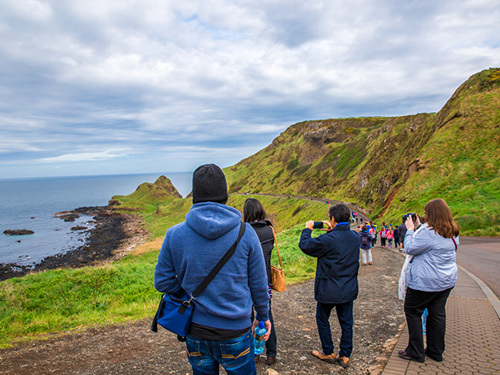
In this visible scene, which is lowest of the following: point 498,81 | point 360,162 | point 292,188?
point 292,188

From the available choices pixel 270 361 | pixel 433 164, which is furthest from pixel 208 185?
pixel 433 164

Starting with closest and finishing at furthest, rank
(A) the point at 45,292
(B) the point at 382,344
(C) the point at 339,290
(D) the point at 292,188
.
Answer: (C) the point at 339,290 < (B) the point at 382,344 < (A) the point at 45,292 < (D) the point at 292,188

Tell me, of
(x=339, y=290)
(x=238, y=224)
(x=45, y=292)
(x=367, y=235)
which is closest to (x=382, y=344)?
(x=339, y=290)

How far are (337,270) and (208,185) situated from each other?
2.82 meters

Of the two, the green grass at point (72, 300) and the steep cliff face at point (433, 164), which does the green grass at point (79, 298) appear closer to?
the green grass at point (72, 300)

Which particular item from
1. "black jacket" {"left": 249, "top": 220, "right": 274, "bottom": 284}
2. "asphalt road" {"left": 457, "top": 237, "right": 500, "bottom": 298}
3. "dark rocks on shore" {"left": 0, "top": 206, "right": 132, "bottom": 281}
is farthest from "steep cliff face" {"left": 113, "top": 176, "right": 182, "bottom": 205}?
"black jacket" {"left": 249, "top": 220, "right": 274, "bottom": 284}

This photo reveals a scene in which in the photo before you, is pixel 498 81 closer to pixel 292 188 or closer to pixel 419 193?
pixel 419 193

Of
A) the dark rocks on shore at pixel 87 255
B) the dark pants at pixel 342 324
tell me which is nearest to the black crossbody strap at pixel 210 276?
the dark pants at pixel 342 324

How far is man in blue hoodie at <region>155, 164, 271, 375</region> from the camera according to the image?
2.70 meters

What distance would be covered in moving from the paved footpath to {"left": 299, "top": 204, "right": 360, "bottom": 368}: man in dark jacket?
94 cm

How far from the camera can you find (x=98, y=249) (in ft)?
169

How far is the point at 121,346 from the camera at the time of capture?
239 inches

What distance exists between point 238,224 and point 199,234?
14.5 inches

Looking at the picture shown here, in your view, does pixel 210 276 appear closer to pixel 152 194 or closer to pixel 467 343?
pixel 467 343
